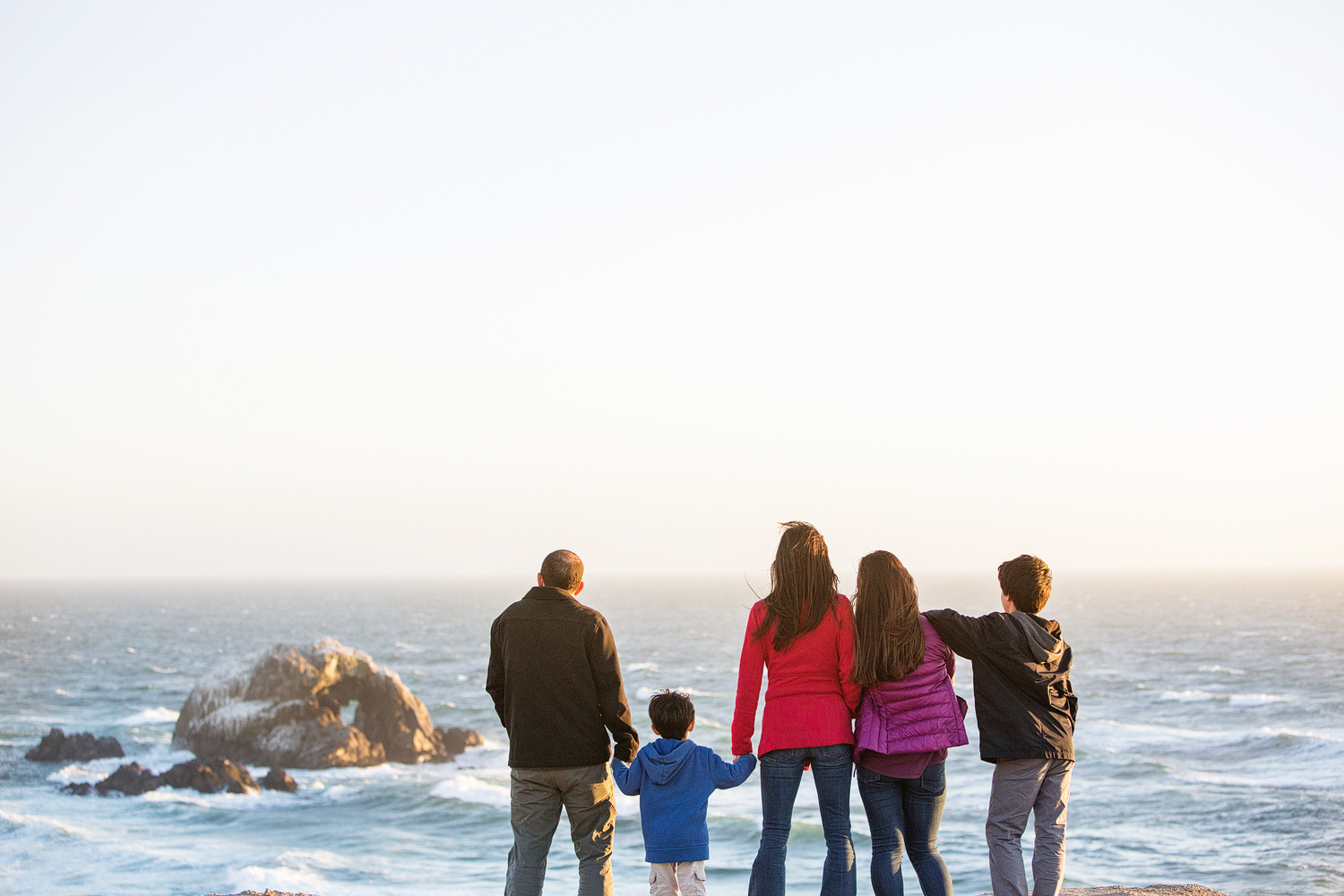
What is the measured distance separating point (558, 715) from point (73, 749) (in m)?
29.5

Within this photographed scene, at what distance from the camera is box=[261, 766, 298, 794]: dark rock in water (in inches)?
939

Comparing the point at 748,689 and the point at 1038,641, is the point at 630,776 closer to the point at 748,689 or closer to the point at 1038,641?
the point at 748,689

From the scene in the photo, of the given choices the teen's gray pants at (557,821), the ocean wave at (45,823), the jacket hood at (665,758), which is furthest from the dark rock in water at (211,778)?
the jacket hood at (665,758)

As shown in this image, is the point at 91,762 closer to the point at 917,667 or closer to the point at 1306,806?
the point at 917,667

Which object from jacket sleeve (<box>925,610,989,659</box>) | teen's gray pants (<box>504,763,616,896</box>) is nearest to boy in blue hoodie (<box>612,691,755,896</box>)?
teen's gray pants (<box>504,763,616,896</box>)

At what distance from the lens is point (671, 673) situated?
2055 inches

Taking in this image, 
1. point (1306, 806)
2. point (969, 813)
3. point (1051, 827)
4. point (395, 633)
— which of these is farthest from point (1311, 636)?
point (1051, 827)

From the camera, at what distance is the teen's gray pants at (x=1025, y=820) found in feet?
17.0

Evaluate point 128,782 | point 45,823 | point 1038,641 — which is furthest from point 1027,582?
point 128,782

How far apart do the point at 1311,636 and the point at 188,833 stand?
78.8 m

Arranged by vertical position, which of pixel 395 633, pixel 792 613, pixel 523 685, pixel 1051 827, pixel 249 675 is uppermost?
pixel 792 613

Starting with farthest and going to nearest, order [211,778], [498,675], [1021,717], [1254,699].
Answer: [1254,699]
[211,778]
[498,675]
[1021,717]

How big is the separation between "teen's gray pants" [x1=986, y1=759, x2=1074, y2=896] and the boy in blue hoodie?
1366 millimetres

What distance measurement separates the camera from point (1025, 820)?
532 centimetres
